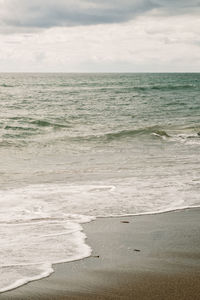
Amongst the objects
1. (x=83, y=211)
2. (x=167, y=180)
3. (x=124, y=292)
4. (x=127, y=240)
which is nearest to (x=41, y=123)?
(x=167, y=180)

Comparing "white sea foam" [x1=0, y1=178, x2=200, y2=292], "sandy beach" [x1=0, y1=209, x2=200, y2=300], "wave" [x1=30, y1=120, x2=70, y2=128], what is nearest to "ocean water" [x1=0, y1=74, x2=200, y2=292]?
"white sea foam" [x1=0, y1=178, x2=200, y2=292]

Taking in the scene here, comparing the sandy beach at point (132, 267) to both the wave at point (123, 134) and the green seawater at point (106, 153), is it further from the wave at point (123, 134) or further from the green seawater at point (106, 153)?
the wave at point (123, 134)

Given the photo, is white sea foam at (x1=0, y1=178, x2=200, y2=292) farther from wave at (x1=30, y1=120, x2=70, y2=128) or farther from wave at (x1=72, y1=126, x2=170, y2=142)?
wave at (x1=30, y1=120, x2=70, y2=128)

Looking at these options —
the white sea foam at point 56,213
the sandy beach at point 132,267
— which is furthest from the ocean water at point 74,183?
the sandy beach at point 132,267

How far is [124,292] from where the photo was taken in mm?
4023

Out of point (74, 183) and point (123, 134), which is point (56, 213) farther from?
point (123, 134)

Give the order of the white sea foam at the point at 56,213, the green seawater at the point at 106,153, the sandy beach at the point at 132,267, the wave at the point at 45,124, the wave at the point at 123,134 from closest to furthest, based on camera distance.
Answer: the sandy beach at the point at 132,267 → the white sea foam at the point at 56,213 → the green seawater at the point at 106,153 → the wave at the point at 123,134 → the wave at the point at 45,124

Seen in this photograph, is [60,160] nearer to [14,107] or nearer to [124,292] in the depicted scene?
[124,292]

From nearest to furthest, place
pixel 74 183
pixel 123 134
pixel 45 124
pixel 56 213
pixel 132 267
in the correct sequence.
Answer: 1. pixel 132 267
2. pixel 56 213
3. pixel 74 183
4. pixel 123 134
5. pixel 45 124

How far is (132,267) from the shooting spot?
4633mm

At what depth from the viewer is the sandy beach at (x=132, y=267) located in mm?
4004

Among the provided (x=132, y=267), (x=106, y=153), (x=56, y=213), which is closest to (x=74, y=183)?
(x=56, y=213)

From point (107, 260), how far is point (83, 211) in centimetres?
218

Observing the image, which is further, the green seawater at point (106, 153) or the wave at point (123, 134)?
the wave at point (123, 134)
